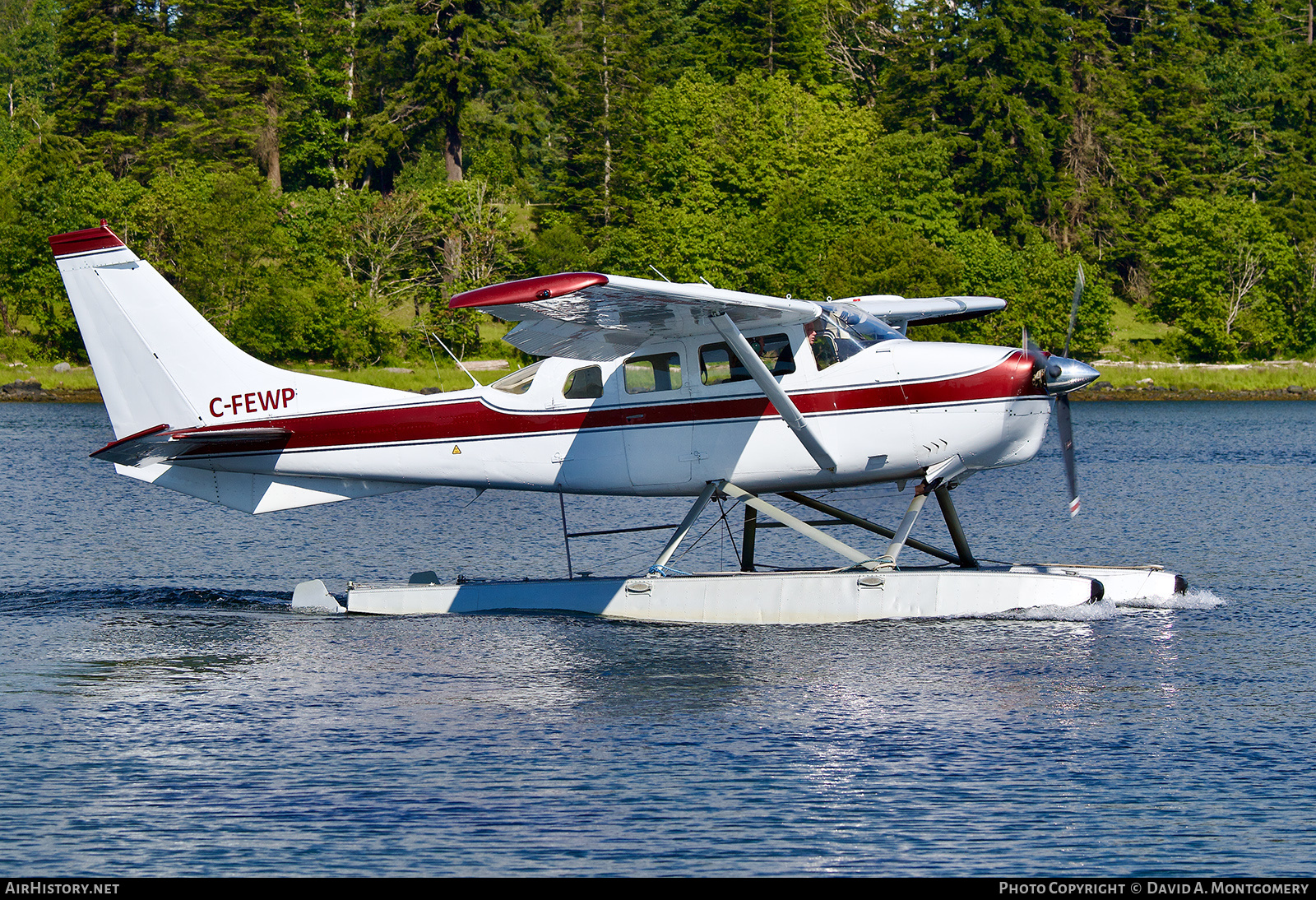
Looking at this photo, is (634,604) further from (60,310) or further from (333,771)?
(60,310)

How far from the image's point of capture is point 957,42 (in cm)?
7150

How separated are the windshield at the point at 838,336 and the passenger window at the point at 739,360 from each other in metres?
0.25

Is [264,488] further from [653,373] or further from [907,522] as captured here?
[907,522]

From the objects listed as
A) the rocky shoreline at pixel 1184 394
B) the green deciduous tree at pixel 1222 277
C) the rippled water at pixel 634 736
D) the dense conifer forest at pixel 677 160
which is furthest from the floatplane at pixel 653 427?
the green deciduous tree at pixel 1222 277

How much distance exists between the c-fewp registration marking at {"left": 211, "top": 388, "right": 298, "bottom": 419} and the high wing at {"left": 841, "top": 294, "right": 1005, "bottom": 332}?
5.81 metres

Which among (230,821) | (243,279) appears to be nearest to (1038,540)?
(230,821)

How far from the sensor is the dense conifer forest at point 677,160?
57.3 m

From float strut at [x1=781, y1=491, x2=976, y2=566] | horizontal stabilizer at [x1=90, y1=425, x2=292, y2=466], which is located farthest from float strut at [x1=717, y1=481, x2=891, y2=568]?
horizontal stabilizer at [x1=90, y1=425, x2=292, y2=466]

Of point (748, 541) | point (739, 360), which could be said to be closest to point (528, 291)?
point (739, 360)

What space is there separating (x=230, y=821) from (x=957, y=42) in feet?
227

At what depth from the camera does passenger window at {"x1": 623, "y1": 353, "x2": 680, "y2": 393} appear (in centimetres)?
1338

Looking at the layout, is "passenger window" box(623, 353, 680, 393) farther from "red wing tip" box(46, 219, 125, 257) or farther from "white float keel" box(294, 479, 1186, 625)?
"red wing tip" box(46, 219, 125, 257)

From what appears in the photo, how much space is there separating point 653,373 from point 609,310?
1.52 meters

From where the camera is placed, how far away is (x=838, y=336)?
13.1 metres
